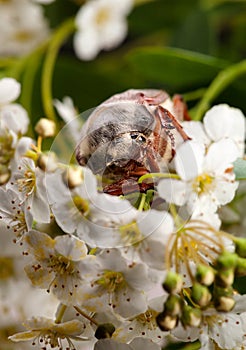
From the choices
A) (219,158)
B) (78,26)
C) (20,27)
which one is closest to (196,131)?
(219,158)

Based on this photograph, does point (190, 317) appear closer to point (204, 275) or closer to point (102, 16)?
point (204, 275)

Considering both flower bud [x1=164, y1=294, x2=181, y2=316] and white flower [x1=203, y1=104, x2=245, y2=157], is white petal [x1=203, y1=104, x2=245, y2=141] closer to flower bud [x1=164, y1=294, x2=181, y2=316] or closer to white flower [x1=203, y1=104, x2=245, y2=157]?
white flower [x1=203, y1=104, x2=245, y2=157]

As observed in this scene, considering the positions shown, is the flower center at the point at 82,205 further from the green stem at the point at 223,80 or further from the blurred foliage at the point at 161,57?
the blurred foliage at the point at 161,57

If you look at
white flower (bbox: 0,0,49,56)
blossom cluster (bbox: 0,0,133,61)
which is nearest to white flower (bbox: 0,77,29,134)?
blossom cluster (bbox: 0,0,133,61)

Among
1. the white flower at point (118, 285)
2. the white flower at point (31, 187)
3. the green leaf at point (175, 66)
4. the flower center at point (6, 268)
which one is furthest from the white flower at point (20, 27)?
the white flower at point (118, 285)

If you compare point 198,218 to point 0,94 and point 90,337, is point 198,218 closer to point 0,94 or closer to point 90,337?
point 90,337

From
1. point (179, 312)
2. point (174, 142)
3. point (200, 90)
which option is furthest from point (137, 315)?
point (200, 90)
